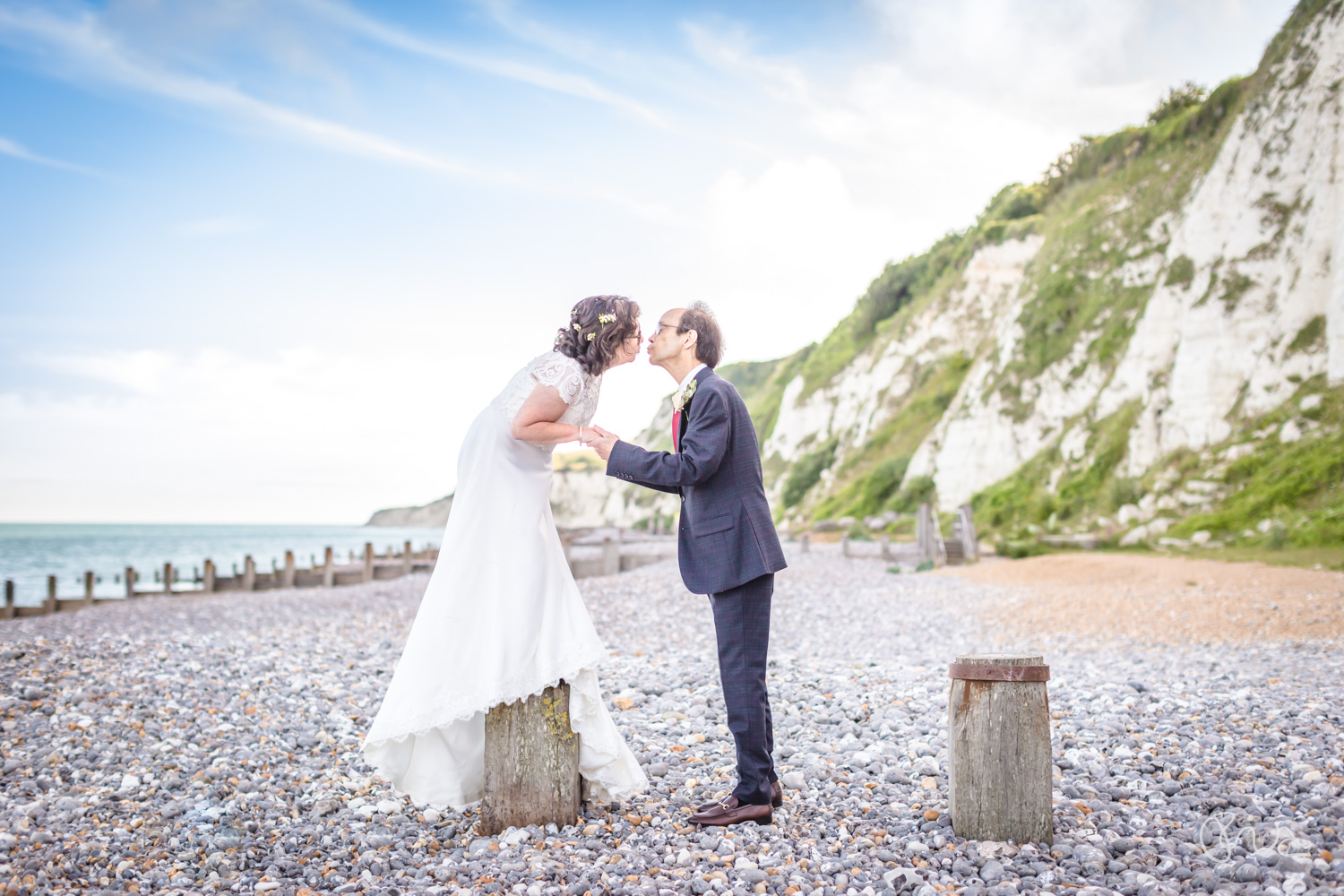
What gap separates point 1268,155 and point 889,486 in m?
18.0

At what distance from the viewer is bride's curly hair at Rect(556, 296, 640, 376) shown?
391 centimetres

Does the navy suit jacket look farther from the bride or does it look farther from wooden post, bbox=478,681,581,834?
wooden post, bbox=478,681,581,834

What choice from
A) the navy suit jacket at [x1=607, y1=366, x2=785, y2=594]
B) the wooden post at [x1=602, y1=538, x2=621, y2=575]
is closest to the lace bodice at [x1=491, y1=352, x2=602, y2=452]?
the navy suit jacket at [x1=607, y1=366, x2=785, y2=594]

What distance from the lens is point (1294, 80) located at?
20.8 meters

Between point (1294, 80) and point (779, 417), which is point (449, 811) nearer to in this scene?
point (1294, 80)

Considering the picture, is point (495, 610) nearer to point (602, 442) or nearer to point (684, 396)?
point (602, 442)

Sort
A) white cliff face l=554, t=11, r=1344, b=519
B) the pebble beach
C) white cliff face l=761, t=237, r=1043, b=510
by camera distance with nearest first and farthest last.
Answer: the pebble beach → white cliff face l=554, t=11, r=1344, b=519 → white cliff face l=761, t=237, r=1043, b=510

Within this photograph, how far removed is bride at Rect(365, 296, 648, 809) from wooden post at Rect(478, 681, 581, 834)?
0.31ft

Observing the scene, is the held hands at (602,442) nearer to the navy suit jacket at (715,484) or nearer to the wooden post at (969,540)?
the navy suit jacket at (715,484)

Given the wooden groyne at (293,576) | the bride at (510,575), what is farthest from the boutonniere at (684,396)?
the wooden groyne at (293,576)

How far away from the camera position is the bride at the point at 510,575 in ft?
12.7

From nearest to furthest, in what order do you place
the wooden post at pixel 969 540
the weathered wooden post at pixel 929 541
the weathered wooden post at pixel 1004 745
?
the weathered wooden post at pixel 1004 745 → the weathered wooden post at pixel 929 541 → the wooden post at pixel 969 540

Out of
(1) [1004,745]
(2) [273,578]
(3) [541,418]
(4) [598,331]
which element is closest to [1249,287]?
(1) [1004,745]

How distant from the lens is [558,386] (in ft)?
12.6
